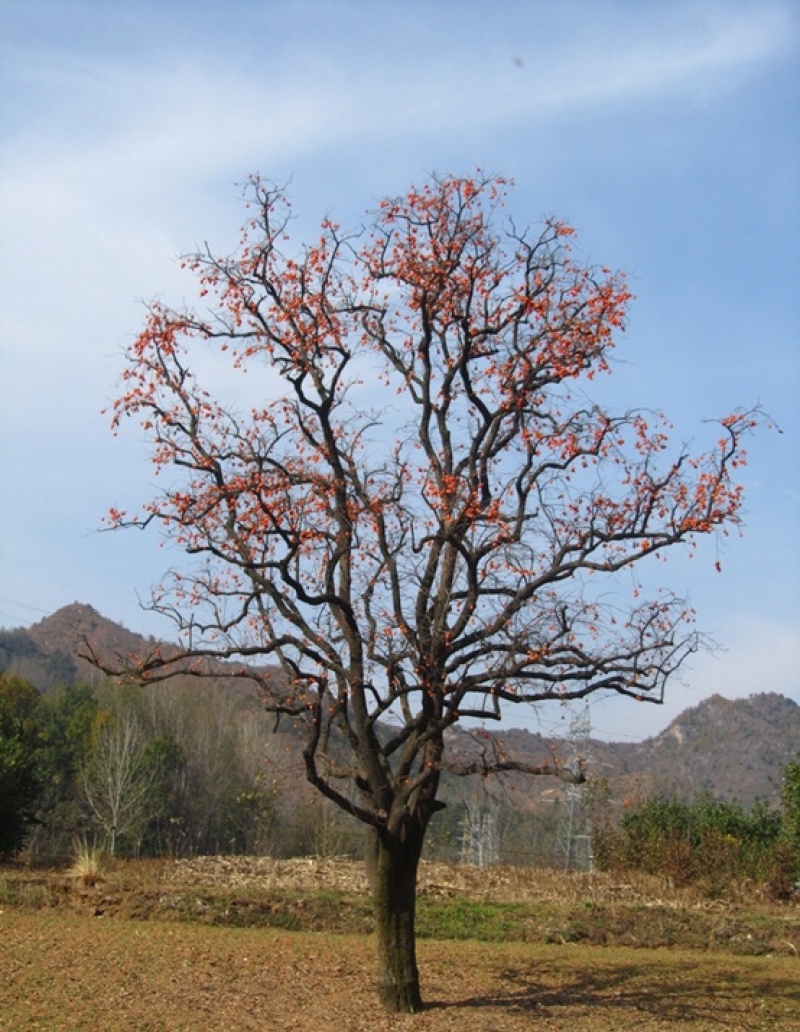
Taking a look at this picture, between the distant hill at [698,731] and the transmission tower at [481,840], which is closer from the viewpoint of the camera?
the transmission tower at [481,840]

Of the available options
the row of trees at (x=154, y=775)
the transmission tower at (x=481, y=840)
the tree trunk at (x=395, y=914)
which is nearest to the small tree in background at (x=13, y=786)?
the row of trees at (x=154, y=775)

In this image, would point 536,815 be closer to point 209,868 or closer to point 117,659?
point 209,868

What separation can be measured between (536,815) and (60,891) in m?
25.9

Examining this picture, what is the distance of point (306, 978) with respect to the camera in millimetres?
10422

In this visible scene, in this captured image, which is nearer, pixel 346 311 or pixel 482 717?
pixel 482 717

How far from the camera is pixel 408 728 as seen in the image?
350 inches

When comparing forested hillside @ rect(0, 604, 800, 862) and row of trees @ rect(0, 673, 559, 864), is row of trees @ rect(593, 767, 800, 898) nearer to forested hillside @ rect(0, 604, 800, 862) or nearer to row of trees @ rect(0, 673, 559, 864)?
forested hillside @ rect(0, 604, 800, 862)

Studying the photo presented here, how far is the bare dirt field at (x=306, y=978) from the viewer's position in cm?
874

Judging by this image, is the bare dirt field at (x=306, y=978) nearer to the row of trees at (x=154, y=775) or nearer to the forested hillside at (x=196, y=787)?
the forested hillside at (x=196, y=787)

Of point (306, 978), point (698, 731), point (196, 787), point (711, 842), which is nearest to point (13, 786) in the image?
point (306, 978)

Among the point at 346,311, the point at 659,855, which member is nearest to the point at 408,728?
the point at 346,311

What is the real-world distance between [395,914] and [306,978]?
2.23m

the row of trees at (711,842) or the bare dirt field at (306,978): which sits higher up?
the row of trees at (711,842)

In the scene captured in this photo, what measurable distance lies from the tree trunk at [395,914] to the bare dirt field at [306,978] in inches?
8.1
